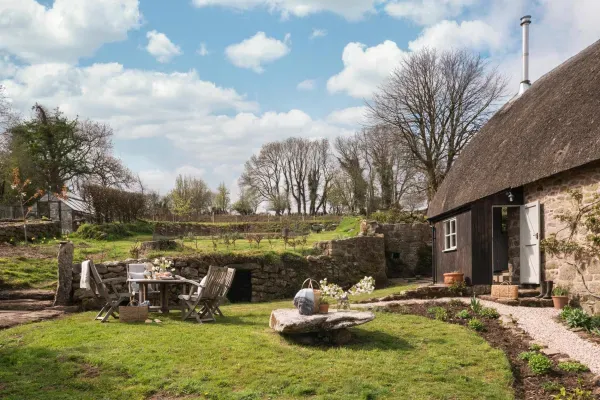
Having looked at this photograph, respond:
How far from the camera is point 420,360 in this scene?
668 centimetres

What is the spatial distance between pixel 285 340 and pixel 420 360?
1906 millimetres

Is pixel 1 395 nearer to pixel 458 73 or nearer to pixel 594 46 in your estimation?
pixel 594 46

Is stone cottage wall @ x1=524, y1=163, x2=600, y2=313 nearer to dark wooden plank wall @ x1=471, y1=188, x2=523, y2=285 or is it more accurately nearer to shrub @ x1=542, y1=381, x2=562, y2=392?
dark wooden plank wall @ x1=471, y1=188, x2=523, y2=285

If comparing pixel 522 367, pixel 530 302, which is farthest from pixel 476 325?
pixel 530 302

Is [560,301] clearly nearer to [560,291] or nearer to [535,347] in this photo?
[560,291]

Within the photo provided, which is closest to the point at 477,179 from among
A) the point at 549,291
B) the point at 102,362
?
the point at 549,291

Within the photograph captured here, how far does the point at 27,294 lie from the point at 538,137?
1176cm

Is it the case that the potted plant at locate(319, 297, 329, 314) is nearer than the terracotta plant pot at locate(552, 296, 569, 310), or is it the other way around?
the potted plant at locate(319, 297, 329, 314)

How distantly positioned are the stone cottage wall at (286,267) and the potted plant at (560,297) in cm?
818

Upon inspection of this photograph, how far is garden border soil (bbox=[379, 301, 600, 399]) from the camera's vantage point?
596 centimetres

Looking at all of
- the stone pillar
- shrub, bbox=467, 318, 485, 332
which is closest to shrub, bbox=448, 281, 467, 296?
shrub, bbox=467, 318, 485, 332

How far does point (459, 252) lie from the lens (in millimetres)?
14180

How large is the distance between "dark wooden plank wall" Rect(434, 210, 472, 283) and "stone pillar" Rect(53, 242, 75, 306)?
9.34m

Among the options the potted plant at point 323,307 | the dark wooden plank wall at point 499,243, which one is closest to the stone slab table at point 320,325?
the potted plant at point 323,307
